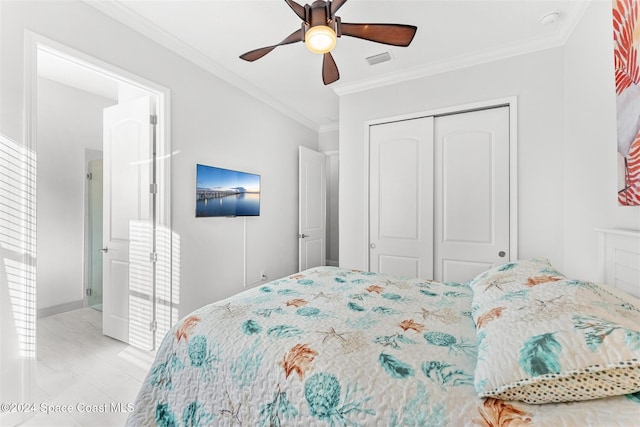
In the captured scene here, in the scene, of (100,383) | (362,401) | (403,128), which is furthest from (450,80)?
(100,383)

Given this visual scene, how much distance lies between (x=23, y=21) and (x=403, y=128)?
2.99 m

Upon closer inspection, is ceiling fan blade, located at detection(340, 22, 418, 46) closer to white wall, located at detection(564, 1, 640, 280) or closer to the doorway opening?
white wall, located at detection(564, 1, 640, 280)

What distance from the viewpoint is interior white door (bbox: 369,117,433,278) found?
292cm

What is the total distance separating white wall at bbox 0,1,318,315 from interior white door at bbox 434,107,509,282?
2064 mm

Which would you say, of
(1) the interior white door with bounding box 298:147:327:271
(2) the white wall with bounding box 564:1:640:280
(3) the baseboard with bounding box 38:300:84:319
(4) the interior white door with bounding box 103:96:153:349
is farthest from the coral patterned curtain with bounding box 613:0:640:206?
(3) the baseboard with bounding box 38:300:84:319

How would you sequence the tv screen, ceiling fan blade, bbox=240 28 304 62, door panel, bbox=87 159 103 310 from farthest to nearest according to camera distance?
door panel, bbox=87 159 103 310 < the tv screen < ceiling fan blade, bbox=240 28 304 62

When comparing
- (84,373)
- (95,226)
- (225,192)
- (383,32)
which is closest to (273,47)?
(383,32)

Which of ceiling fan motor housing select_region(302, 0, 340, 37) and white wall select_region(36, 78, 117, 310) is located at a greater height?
ceiling fan motor housing select_region(302, 0, 340, 37)

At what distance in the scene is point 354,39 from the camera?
2.47 meters

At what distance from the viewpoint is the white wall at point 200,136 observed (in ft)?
5.55

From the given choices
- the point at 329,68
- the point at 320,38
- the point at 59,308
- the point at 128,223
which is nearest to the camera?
the point at 320,38

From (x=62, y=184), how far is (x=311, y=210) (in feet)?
10.1

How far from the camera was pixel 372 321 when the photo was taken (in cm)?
125

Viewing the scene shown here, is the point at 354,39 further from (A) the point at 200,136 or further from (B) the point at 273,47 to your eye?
(A) the point at 200,136
